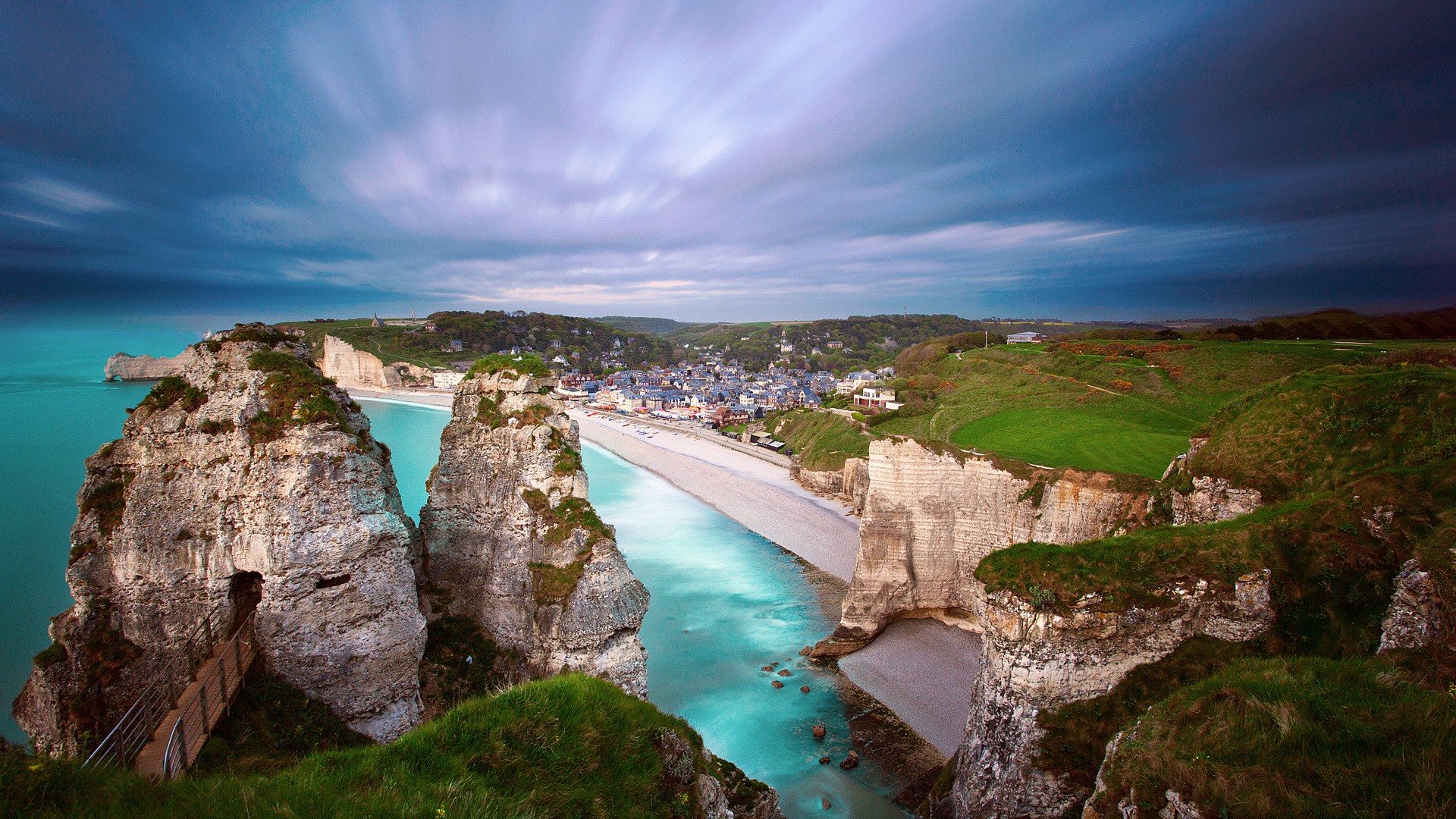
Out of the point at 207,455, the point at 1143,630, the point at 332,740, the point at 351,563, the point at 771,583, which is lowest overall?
the point at 771,583

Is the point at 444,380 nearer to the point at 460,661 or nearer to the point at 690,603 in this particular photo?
the point at 690,603

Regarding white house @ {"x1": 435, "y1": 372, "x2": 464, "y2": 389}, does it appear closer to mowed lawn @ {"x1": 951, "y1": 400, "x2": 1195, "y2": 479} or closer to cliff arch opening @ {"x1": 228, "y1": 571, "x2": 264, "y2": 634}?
mowed lawn @ {"x1": 951, "y1": 400, "x2": 1195, "y2": 479}

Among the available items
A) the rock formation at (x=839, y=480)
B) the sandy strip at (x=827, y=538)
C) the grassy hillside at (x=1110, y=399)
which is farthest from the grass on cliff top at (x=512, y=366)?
the rock formation at (x=839, y=480)

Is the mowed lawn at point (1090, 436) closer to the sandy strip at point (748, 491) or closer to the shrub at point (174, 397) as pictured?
the sandy strip at point (748, 491)

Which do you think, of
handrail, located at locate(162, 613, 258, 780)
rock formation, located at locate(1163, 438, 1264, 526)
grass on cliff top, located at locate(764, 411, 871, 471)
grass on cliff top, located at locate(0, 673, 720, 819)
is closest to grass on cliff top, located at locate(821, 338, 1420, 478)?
rock formation, located at locate(1163, 438, 1264, 526)

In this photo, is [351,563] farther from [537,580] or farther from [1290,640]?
[1290,640]

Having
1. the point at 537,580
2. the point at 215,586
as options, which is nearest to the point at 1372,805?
the point at 537,580

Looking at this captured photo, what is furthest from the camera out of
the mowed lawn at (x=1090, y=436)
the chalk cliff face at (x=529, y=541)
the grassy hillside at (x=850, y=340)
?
the grassy hillside at (x=850, y=340)
